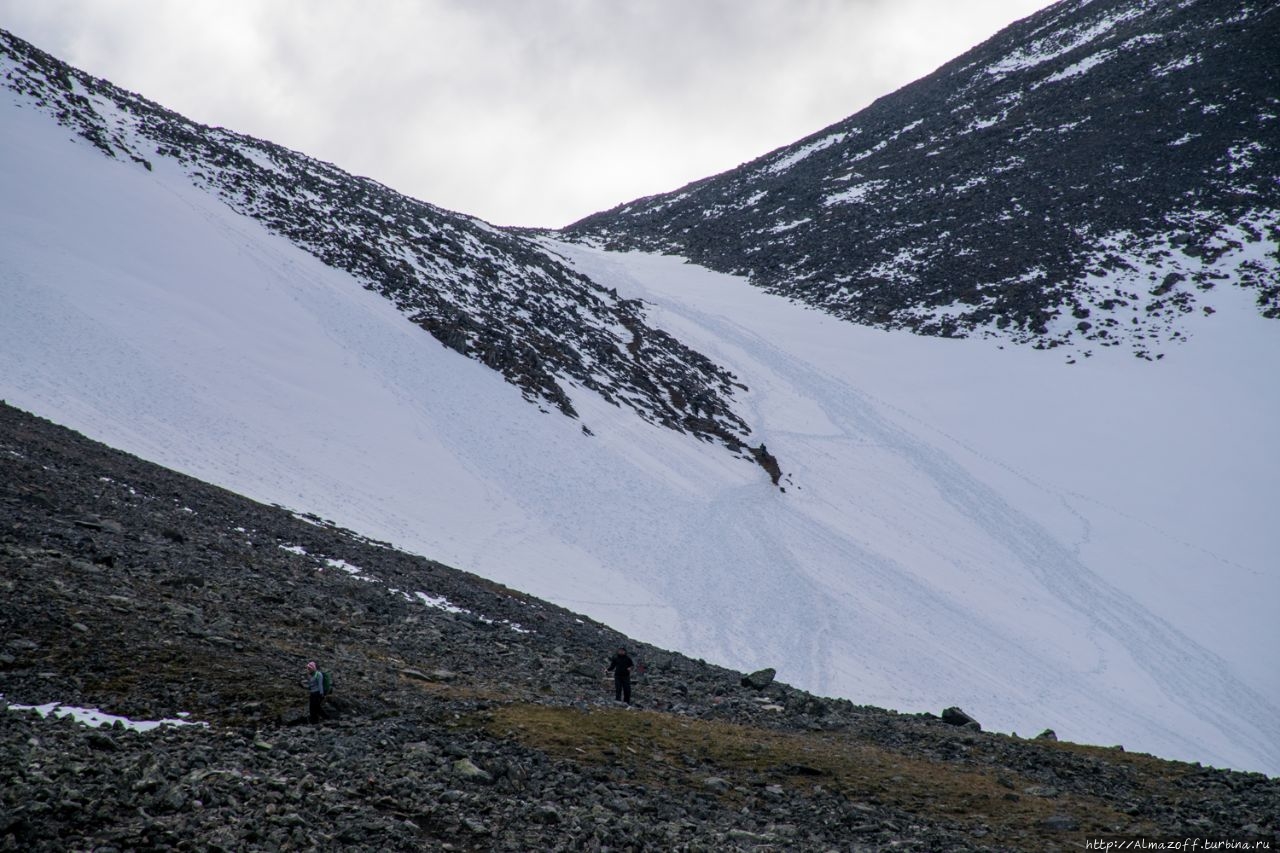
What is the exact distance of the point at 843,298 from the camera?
236ft

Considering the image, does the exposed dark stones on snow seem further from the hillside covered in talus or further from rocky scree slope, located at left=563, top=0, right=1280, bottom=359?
rocky scree slope, located at left=563, top=0, right=1280, bottom=359

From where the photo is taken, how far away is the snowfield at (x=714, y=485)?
26.0m

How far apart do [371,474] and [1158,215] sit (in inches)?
2891

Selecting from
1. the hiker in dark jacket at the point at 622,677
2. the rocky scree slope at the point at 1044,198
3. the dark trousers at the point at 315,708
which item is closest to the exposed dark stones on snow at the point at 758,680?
the hiker in dark jacket at the point at 622,677

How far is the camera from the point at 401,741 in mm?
10250

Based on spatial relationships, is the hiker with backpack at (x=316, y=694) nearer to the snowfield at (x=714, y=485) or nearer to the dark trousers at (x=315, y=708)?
the dark trousers at (x=315, y=708)

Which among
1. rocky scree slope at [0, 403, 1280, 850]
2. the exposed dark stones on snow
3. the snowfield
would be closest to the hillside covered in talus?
rocky scree slope at [0, 403, 1280, 850]

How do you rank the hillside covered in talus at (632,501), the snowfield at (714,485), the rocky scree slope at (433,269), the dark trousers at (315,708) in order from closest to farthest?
1. the dark trousers at (315,708)
2. the hillside covered in talus at (632,501)
3. the snowfield at (714,485)
4. the rocky scree slope at (433,269)

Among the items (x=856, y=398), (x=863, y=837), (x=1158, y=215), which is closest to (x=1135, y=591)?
(x=856, y=398)

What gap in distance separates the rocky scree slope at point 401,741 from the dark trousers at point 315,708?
0.19m

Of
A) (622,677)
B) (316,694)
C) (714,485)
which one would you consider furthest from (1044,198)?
(316,694)

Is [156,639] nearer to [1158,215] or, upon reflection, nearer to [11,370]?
[11,370]

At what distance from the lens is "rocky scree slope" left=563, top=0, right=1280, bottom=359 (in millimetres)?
Result: 64375

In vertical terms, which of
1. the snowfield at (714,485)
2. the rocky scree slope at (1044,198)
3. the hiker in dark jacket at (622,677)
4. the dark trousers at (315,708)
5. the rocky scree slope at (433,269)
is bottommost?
the dark trousers at (315,708)
